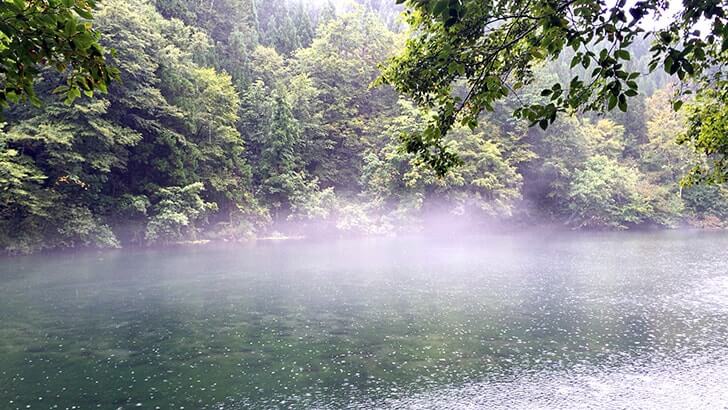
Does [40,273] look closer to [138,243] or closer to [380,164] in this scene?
[138,243]

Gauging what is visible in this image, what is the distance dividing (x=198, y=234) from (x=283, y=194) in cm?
622

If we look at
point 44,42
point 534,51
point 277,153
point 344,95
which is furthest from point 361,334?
point 344,95

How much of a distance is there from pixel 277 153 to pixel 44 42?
31.8 m

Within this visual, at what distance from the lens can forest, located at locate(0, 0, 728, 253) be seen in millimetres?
23344

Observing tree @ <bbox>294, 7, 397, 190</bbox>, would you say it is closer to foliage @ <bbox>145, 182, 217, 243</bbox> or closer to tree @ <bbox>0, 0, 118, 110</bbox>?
foliage @ <bbox>145, 182, 217, 243</bbox>

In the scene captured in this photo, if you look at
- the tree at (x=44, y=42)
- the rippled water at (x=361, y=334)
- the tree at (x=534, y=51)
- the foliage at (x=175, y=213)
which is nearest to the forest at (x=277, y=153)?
the foliage at (x=175, y=213)

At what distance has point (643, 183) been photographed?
42.5 meters

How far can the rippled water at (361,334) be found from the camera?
25.3 ft

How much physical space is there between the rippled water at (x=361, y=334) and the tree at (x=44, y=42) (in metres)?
5.88

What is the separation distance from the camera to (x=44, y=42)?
2268 mm

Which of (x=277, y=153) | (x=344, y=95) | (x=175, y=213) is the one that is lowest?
A: (x=175, y=213)

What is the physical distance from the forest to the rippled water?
5070 millimetres

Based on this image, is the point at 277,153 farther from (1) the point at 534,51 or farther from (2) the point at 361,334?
(1) the point at 534,51

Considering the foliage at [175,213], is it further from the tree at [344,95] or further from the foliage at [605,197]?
the foliage at [605,197]
